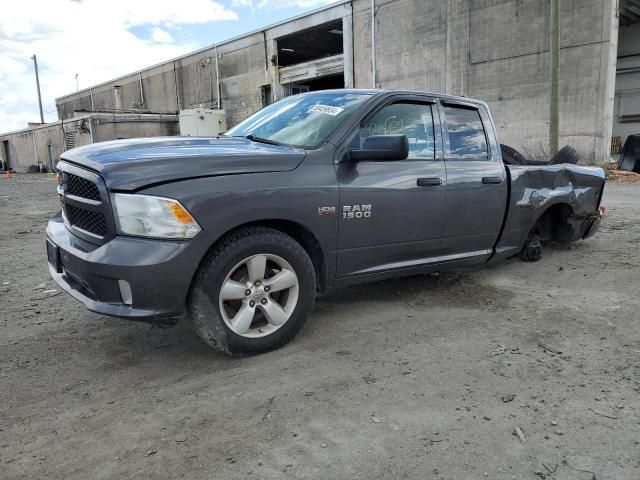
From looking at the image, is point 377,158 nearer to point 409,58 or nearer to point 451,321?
point 451,321

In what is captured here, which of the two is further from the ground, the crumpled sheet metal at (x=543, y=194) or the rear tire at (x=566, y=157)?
the rear tire at (x=566, y=157)

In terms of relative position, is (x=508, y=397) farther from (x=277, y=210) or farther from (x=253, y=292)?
→ (x=277, y=210)

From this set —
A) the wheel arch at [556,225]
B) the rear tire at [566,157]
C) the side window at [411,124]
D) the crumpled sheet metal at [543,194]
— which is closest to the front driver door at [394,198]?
the side window at [411,124]

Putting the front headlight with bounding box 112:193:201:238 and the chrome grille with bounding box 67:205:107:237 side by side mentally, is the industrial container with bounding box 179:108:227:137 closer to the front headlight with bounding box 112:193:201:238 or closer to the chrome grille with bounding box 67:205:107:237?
the chrome grille with bounding box 67:205:107:237

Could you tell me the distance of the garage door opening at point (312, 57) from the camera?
26.7 metres

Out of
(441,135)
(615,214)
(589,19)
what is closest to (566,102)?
(589,19)

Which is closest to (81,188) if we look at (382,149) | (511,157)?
(382,149)

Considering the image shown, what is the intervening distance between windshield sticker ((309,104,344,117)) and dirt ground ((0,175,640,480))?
1627 mm

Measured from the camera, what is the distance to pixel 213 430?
2.52 m

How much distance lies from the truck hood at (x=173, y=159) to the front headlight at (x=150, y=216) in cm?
8

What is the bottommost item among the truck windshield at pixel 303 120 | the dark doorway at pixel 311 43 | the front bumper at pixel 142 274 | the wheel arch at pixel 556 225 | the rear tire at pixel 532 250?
the rear tire at pixel 532 250

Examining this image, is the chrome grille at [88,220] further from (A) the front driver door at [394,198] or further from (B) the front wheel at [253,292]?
(A) the front driver door at [394,198]

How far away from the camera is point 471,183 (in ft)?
14.5

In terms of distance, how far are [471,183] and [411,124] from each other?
0.76 meters
